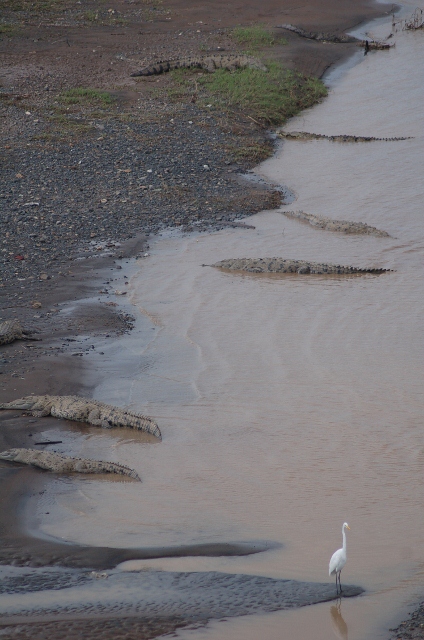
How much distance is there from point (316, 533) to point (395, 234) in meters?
6.92

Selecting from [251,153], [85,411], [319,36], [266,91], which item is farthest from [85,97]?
[85,411]

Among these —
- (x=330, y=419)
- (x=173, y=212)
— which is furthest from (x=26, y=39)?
(x=330, y=419)

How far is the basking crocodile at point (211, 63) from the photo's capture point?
18484mm

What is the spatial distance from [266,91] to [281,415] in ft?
40.3

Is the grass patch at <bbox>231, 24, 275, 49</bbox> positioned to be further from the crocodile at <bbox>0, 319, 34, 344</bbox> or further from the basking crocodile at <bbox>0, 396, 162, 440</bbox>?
the basking crocodile at <bbox>0, 396, 162, 440</bbox>

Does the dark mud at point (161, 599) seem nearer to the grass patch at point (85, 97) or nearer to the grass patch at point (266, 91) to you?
the grass patch at point (85, 97)

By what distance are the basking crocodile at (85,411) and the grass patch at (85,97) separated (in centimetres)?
1027

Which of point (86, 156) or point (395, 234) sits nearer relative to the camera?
point (395, 234)

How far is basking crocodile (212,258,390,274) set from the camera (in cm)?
964

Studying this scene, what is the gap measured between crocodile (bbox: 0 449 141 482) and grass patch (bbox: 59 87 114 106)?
11041 mm

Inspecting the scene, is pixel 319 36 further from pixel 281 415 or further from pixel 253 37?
pixel 281 415

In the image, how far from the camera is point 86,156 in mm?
12609

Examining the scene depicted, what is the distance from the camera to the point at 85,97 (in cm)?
1555

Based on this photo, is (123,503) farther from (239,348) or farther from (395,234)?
(395,234)
